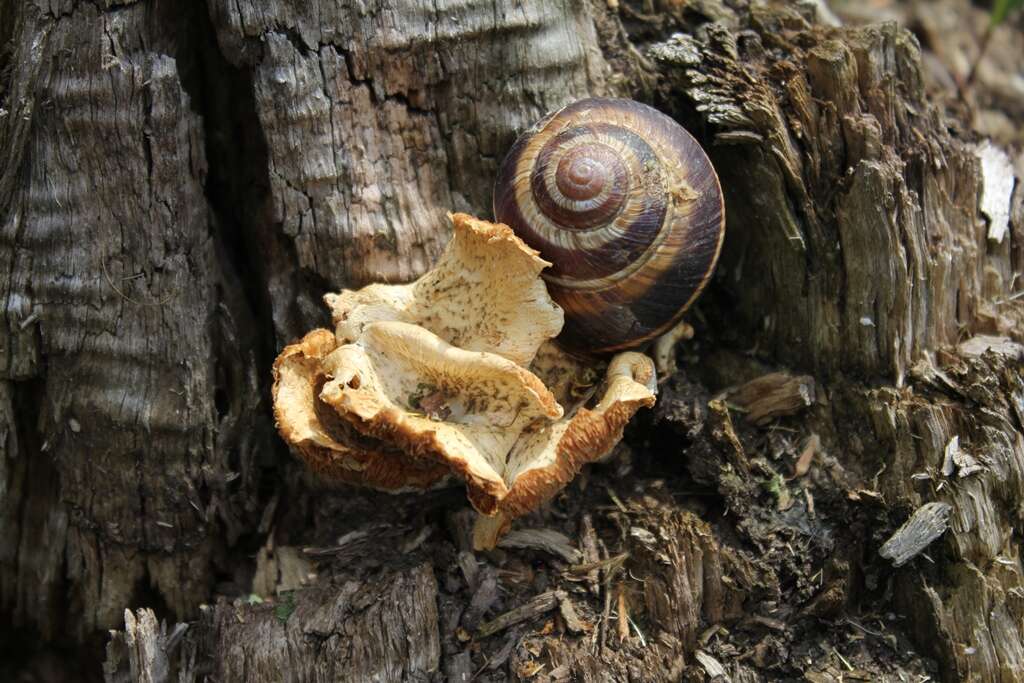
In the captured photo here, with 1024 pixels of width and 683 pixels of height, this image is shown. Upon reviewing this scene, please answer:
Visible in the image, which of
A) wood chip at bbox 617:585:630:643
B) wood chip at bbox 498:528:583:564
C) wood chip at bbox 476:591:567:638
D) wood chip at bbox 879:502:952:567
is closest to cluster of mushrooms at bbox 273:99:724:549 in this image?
wood chip at bbox 498:528:583:564

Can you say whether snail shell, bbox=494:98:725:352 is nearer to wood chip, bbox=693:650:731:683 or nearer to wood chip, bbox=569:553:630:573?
wood chip, bbox=569:553:630:573

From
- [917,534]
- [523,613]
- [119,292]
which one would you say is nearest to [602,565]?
[523,613]

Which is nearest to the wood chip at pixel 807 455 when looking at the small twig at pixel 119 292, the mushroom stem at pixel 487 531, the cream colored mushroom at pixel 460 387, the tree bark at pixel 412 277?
the tree bark at pixel 412 277

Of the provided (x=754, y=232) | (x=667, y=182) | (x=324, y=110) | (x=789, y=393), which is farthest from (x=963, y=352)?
(x=324, y=110)

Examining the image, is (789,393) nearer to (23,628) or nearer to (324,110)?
(324,110)

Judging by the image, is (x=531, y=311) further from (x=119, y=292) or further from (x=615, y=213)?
(x=119, y=292)

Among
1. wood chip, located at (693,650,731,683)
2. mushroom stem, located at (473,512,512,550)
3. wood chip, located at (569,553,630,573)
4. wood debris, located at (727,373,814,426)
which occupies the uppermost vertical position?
wood debris, located at (727,373,814,426)
